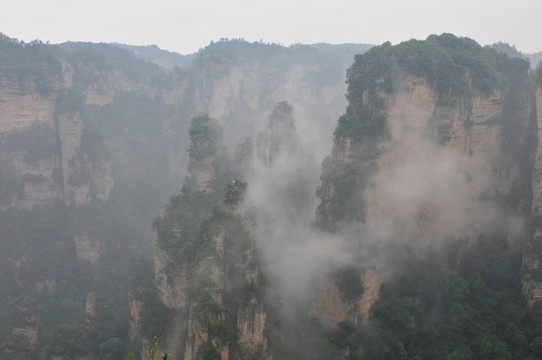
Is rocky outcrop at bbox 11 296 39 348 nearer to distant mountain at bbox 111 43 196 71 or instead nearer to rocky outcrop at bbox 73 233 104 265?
rocky outcrop at bbox 73 233 104 265

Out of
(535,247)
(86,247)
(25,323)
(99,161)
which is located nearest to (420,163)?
(535,247)

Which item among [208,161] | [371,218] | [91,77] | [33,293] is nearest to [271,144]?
[208,161]

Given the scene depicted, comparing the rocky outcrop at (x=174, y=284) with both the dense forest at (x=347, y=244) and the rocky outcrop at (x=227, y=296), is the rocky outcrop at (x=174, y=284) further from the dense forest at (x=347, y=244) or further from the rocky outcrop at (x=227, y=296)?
the rocky outcrop at (x=227, y=296)

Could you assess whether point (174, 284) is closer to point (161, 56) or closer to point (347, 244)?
point (347, 244)

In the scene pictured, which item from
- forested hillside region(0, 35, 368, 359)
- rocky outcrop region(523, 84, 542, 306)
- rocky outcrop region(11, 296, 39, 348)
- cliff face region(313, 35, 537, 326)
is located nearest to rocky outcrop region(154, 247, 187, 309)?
forested hillside region(0, 35, 368, 359)

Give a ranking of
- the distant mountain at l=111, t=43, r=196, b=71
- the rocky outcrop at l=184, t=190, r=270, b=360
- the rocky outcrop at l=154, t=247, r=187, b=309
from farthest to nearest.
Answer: the distant mountain at l=111, t=43, r=196, b=71 → the rocky outcrop at l=154, t=247, r=187, b=309 → the rocky outcrop at l=184, t=190, r=270, b=360

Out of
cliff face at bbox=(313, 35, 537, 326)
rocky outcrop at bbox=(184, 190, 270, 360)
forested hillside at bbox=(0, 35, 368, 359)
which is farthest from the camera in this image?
forested hillside at bbox=(0, 35, 368, 359)

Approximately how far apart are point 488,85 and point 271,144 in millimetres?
17478

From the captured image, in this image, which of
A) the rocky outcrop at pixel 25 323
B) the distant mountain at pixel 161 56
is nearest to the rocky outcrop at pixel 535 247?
the rocky outcrop at pixel 25 323

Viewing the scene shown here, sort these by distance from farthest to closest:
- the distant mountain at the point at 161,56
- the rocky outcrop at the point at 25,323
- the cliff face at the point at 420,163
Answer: the distant mountain at the point at 161,56 → the rocky outcrop at the point at 25,323 → the cliff face at the point at 420,163

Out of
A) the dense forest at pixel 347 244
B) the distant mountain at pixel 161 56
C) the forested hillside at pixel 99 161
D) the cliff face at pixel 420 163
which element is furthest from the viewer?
the distant mountain at pixel 161 56

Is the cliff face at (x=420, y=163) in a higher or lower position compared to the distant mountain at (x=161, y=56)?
lower

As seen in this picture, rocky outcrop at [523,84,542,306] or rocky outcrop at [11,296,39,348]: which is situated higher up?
rocky outcrop at [523,84,542,306]

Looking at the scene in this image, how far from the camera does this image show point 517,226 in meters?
25.0
